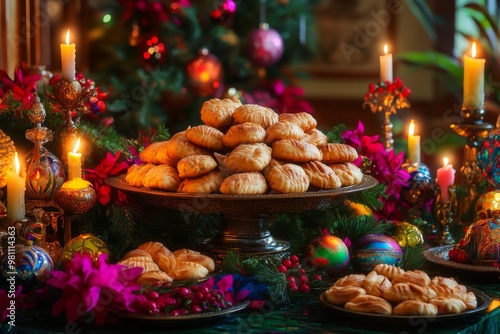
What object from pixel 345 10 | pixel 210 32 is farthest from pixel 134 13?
pixel 345 10

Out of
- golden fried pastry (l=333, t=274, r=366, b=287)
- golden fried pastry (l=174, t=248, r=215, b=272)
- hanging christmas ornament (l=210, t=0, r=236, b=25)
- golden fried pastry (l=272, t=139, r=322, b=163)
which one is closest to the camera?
golden fried pastry (l=333, t=274, r=366, b=287)

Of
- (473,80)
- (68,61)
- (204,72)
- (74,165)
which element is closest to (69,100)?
(68,61)

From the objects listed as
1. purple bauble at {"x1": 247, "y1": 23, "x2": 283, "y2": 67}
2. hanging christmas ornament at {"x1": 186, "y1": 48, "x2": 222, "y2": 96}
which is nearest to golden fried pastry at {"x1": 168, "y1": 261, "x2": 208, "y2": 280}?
hanging christmas ornament at {"x1": 186, "y1": 48, "x2": 222, "y2": 96}

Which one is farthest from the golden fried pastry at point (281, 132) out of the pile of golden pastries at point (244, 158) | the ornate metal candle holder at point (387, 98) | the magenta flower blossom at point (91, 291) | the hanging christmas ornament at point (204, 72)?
the hanging christmas ornament at point (204, 72)

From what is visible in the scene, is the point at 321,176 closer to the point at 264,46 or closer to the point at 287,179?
the point at 287,179

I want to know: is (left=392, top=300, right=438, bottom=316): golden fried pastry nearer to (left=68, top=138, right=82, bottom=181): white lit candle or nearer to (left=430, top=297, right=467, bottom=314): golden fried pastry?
(left=430, top=297, right=467, bottom=314): golden fried pastry
